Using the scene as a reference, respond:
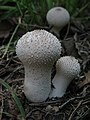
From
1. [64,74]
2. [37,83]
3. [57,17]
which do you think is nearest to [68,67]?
[64,74]

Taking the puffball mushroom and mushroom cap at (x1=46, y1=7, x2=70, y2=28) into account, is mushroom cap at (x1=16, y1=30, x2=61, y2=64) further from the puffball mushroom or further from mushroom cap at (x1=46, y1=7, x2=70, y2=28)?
mushroom cap at (x1=46, y1=7, x2=70, y2=28)

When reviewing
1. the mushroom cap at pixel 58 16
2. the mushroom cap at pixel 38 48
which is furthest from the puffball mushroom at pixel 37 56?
the mushroom cap at pixel 58 16

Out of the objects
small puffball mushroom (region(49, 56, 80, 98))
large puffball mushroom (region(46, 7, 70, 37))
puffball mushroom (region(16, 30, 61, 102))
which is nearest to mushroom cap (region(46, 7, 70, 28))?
large puffball mushroom (region(46, 7, 70, 37))

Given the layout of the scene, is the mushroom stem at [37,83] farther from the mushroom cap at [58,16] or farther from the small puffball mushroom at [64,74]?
the mushroom cap at [58,16]

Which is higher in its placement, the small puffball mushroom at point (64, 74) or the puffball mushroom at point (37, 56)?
the puffball mushroom at point (37, 56)

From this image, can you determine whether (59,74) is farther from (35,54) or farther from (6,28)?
(6,28)

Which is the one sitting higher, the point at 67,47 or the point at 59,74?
the point at 59,74

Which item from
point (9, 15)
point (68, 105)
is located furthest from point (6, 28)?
point (68, 105)
